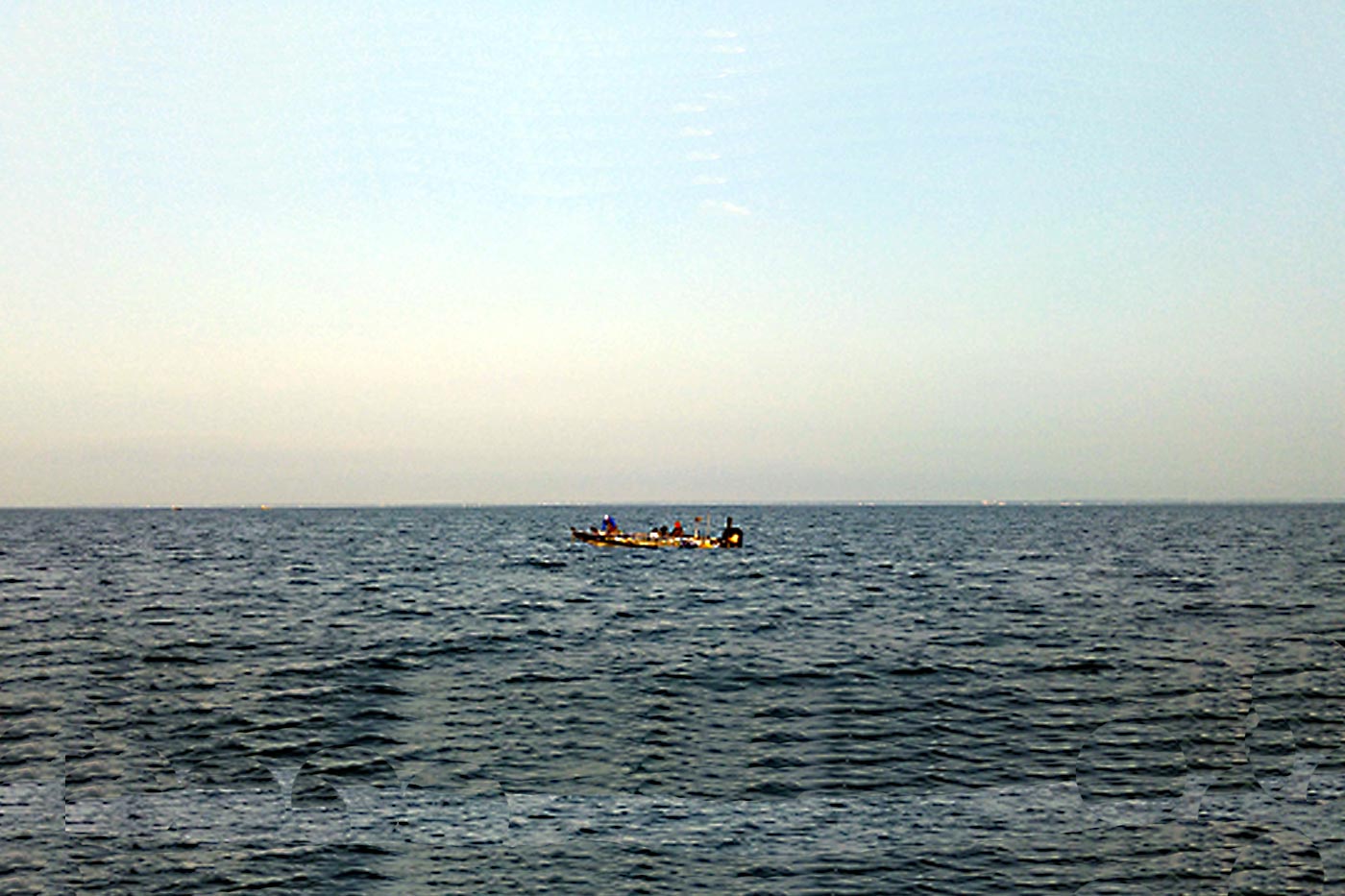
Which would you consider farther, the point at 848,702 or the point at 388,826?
the point at 848,702

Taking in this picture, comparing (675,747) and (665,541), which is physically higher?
(665,541)

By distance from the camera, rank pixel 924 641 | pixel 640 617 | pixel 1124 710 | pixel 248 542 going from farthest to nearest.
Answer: pixel 248 542, pixel 640 617, pixel 924 641, pixel 1124 710

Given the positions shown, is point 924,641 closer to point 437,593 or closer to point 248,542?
point 437,593

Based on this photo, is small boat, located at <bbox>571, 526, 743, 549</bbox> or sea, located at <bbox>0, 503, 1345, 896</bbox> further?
small boat, located at <bbox>571, 526, 743, 549</bbox>

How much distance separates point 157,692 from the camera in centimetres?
2895

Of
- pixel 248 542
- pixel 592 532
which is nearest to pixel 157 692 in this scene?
pixel 592 532

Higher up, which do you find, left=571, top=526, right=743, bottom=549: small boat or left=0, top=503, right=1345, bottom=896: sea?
left=571, top=526, right=743, bottom=549: small boat

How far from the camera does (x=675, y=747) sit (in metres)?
22.3

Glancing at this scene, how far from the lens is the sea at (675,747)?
619 inches

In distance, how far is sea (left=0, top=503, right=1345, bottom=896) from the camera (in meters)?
15.7

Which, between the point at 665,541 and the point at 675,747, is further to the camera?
the point at 665,541

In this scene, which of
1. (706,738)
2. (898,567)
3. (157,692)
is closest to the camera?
(706,738)

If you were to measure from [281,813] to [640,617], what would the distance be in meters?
26.9

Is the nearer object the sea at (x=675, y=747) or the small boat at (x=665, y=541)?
the sea at (x=675, y=747)
